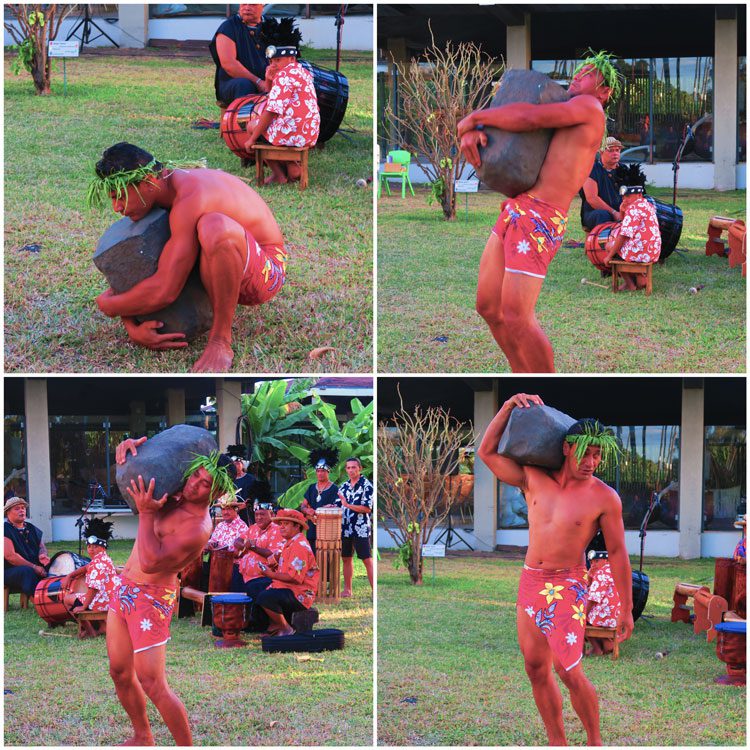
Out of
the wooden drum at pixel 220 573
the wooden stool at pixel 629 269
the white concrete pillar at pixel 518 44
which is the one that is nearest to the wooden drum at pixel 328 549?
the wooden drum at pixel 220 573

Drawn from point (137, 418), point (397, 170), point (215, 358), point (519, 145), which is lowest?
point (137, 418)

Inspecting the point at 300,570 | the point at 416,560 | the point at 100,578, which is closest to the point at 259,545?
the point at 300,570

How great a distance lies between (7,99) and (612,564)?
741 centimetres

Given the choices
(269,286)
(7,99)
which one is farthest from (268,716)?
(7,99)

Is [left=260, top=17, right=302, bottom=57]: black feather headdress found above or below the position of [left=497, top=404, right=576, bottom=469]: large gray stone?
above

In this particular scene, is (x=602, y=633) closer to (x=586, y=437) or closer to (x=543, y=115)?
(x=586, y=437)

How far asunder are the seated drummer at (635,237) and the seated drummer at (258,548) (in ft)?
11.7

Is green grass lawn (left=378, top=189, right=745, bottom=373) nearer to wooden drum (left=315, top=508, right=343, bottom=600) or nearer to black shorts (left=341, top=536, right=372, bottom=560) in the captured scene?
wooden drum (left=315, top=508, right=343, bottom=600)

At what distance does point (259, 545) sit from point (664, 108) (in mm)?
10267

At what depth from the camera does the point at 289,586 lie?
826 centimetres

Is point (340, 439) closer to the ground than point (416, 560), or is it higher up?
higher up

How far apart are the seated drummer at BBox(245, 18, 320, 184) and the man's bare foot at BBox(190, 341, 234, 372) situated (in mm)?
2419

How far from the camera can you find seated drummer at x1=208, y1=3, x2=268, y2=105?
8.82m

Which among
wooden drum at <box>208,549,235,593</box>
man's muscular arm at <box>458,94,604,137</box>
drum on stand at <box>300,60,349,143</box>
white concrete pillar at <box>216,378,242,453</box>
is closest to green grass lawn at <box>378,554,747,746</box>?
wooden drum at <box>208,549,235,593</box>
